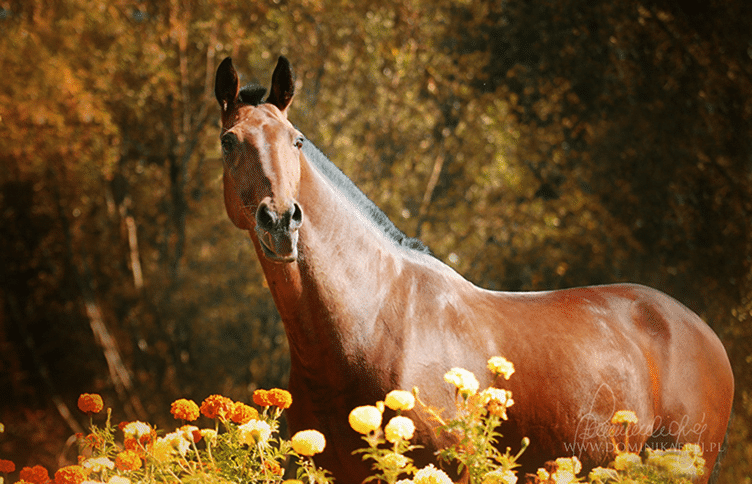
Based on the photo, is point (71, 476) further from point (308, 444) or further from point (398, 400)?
point (398, 400)

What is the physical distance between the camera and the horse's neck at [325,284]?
5.98 feet

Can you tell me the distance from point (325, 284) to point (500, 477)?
0.86 metres

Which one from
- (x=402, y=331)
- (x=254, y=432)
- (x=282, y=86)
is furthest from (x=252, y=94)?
(x=254, y=432)

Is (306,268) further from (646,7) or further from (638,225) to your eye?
(646,7)

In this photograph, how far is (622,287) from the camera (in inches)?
108

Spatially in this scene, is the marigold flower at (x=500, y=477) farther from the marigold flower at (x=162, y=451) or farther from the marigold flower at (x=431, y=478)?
the marigold flower at (x=162, y=451)

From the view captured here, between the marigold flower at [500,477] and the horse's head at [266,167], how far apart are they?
821 mm

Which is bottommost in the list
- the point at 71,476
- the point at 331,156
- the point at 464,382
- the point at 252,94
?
the point at 71,476

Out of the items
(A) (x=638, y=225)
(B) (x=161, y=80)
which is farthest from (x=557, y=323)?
(B) (x=161, y=80)

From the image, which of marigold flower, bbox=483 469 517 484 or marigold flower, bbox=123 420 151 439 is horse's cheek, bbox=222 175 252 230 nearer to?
marigold flower, bbox=123 420 151 439

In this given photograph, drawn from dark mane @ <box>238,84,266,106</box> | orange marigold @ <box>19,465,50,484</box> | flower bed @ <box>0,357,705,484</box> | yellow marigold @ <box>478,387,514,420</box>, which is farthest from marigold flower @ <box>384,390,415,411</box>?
dark mane @ <box>238,84,266,106</box>

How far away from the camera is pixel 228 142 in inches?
71.4

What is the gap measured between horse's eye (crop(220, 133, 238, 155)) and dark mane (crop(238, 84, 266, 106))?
0.26m

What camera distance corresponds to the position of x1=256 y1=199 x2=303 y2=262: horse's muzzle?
61.9 inches
